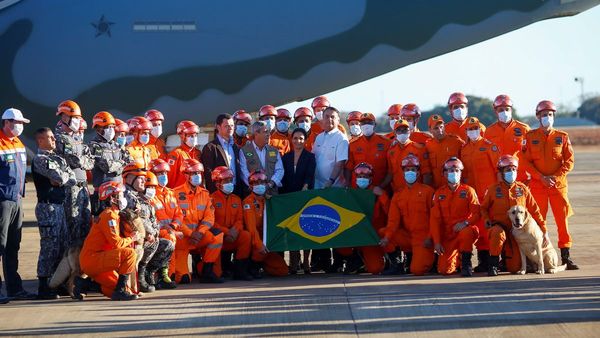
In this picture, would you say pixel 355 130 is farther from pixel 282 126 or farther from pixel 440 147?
pixel 440 147

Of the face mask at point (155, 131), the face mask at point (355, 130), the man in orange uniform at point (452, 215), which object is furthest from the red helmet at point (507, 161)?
the face mask at point (155, 131)

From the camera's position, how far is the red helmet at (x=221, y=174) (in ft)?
40.6

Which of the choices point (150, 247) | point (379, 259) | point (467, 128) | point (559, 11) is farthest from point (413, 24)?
point (150, 247)

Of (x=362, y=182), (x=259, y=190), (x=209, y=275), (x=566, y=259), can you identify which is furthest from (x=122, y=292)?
(x=566, y=259)

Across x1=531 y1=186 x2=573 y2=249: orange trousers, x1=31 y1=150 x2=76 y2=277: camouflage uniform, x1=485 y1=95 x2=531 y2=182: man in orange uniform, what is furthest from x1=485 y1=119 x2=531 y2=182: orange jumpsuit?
x1=31 y1=150 x2=76 y2=277: camouflage uniform

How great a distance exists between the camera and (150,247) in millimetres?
11148

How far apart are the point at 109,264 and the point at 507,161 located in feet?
15.2

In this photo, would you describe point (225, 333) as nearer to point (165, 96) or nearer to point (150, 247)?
point (150, 247)

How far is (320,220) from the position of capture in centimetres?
1259

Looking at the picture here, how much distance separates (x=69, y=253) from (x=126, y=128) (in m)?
2.09

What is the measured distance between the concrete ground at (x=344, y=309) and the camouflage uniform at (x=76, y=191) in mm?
760

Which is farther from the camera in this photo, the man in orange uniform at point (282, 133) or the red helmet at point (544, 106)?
the man in orange uniform at point (282, 133)

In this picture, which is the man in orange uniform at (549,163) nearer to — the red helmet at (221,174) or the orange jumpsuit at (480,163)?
the orange jumpsuit at (480,163)

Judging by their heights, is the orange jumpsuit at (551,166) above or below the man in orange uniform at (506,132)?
below
